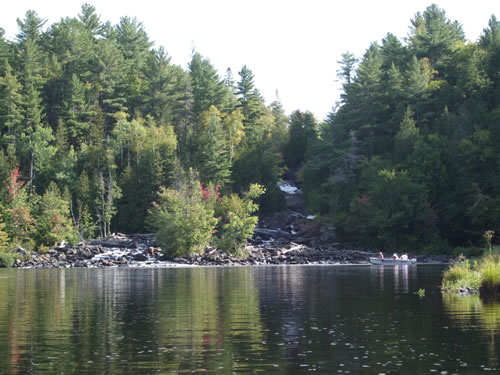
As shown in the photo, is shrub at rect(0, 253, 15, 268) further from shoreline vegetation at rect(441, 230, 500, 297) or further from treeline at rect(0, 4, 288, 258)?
shoreline vegetation at rect(441, 230, 500, 297)

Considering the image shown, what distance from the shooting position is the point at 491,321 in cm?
2473

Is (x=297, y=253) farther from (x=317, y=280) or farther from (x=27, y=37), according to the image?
(x=27, y=37)

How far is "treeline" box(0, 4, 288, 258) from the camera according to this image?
8931cm

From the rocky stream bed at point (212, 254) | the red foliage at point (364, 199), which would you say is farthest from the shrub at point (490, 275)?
the red foliage at point (364, 199)

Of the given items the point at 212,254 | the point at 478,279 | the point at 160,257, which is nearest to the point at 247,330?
the point at 478,279

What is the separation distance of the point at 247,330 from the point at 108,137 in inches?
3192

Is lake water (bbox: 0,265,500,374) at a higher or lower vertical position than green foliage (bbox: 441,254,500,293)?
lower

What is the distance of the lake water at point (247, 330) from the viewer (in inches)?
717

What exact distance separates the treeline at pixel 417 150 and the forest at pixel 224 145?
0.22m

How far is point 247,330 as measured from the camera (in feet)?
79.3

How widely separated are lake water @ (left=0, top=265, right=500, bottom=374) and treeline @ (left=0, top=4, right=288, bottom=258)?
4472cm

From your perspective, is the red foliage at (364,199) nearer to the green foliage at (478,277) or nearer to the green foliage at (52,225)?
the green foliage at (52,225)

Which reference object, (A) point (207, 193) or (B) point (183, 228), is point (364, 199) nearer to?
(A) point (207, 193)

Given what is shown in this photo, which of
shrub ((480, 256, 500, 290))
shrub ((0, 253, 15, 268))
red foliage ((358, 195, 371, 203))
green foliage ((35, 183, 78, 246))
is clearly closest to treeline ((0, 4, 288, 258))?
green foliage ((35, 183, 78, 246))
